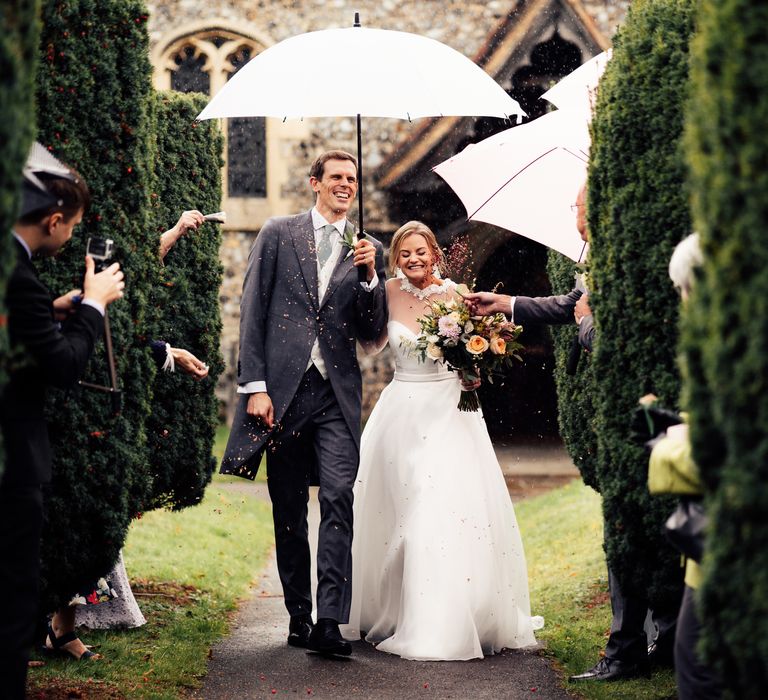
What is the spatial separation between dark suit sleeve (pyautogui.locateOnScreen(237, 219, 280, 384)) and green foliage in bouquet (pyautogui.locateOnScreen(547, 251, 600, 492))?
5.99ft

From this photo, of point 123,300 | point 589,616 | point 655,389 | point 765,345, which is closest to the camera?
point 765,345

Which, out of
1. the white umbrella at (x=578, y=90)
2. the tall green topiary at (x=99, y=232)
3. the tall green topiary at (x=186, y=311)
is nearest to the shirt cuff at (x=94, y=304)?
the tall green topiary at (x=99, y=232)

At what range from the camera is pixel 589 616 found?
7.48m

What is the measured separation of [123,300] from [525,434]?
13.4 m

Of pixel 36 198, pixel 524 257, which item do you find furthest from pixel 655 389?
pixel 524 257

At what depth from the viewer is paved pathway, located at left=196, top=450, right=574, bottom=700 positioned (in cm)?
550

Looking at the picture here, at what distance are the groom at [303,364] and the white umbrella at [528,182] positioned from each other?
2.75 ft

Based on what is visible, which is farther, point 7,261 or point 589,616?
point 589,616

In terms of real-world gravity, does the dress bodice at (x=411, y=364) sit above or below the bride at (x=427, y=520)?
above

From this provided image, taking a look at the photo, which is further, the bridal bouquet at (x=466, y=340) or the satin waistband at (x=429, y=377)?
the satin waistband at (x=429, y=377)

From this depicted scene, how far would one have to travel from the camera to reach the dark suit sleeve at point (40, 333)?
12.1ft

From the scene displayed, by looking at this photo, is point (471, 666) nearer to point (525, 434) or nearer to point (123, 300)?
point (123, 300)

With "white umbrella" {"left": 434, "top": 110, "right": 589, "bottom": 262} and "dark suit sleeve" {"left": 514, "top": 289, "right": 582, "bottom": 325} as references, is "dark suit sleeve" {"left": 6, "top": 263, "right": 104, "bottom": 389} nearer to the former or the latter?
"dark suit sleeve" {"left": 514, "top": 289, "right": 582, "bottom": 325}

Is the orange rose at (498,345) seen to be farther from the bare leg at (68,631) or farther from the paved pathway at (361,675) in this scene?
the bare leg at (68,631)
